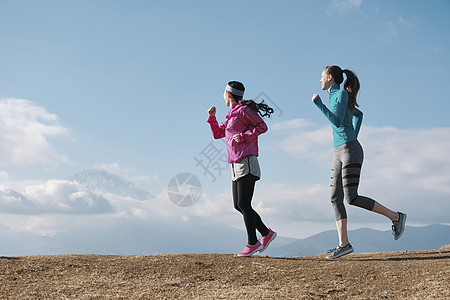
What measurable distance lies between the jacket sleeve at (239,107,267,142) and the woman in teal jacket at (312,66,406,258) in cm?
95

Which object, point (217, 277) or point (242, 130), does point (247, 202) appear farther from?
point (217, 277)

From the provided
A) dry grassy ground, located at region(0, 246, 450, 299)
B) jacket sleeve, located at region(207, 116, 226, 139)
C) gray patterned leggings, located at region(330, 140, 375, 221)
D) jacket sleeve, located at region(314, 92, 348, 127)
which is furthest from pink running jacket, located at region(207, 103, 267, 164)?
dry grassy ground, located at region(0, 246, 450, 299)

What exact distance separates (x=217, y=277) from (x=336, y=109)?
333cm

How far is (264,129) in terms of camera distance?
24.8 ft

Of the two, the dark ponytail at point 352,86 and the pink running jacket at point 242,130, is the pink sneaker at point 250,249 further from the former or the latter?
the dark ponytail at point 352,86

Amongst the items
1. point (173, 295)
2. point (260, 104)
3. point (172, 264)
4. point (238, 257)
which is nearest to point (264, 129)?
point (260, 104)

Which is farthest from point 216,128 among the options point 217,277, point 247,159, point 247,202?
point 217,277

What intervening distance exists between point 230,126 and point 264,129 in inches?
25.0

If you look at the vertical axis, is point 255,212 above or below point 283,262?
above

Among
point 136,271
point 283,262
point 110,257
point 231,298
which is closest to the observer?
point 231,298

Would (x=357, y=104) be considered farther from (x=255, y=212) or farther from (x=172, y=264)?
(x=172, y=264)

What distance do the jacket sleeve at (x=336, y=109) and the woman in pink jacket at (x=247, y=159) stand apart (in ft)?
3.08

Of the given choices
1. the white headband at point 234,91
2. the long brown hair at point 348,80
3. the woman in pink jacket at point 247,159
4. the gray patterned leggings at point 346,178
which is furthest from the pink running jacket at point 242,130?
the long brown hair at point 348,80

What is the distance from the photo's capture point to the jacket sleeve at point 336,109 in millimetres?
7426
